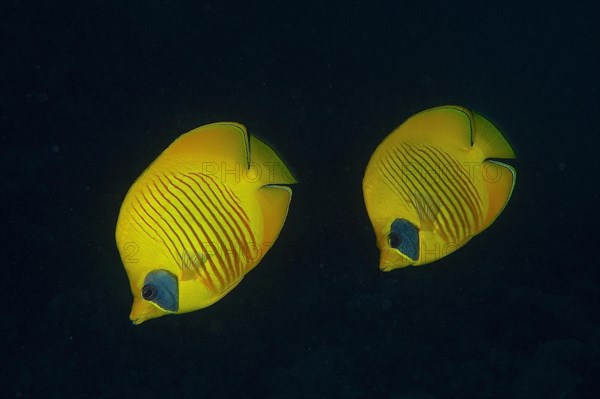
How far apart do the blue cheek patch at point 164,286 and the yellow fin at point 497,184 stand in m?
1.42

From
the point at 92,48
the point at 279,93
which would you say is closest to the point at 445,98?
the point at 279,93

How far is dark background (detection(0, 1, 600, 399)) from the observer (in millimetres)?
4441

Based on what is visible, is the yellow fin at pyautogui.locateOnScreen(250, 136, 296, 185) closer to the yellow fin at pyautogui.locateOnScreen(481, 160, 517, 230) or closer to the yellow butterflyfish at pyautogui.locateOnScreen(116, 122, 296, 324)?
the yellow butterflyfish at pyautogui.locateOnScreen(116, 122, 296, 324)

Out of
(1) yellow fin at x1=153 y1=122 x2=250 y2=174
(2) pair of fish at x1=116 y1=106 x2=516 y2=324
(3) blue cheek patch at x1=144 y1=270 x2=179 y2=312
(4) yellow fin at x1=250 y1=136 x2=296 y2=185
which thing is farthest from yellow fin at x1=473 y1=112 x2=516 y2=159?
(3) blue cheek patch at x1=144 y1=270 x2=179 y2=312

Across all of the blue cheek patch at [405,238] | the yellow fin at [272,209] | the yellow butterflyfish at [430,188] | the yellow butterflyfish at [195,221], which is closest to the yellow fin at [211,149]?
the yellow butterflyfish at [195,221]

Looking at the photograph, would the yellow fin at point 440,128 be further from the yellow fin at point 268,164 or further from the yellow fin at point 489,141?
the yellow fin at point 268,164

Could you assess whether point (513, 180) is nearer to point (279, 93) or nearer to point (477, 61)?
point (279, 93)

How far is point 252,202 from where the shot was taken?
1.85 metres

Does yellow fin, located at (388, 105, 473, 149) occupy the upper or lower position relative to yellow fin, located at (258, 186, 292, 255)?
upper

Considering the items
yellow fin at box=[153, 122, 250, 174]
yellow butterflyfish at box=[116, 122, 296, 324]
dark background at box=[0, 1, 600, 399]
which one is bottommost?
dark background at box=[0, 1, 600, 399]

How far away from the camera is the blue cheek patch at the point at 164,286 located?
1736mm

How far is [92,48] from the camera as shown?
6102 millimetres

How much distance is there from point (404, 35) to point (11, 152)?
804 cm

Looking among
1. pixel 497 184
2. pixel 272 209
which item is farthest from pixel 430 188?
pixel 272 209
